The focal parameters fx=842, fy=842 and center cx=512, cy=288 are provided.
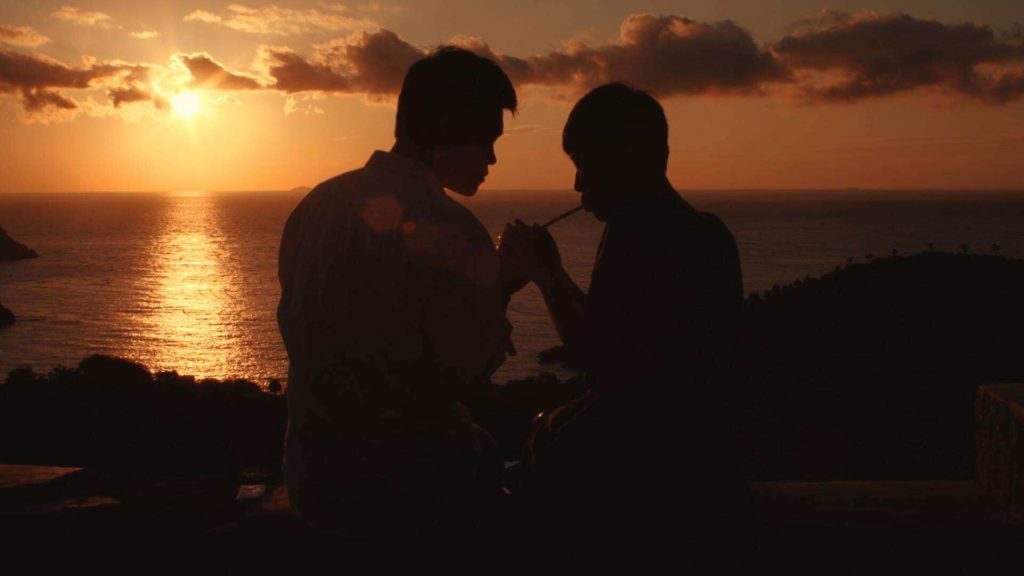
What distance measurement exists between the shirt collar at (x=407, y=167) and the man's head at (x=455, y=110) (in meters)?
0.05

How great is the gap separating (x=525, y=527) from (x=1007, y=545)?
2137 mm

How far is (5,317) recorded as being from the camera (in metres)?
66.9

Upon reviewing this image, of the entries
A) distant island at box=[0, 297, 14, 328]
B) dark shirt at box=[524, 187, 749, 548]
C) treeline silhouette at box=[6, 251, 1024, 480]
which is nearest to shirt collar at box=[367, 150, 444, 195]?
dark shirt at box=[524, 187, 749, 548]

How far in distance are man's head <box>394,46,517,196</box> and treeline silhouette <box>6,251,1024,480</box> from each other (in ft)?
18.1

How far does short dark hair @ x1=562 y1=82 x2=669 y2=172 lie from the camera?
2621 millimetres

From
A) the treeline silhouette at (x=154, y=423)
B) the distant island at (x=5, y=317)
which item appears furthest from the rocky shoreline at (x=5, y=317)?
the treeline silhouette at (x=154, y=423)

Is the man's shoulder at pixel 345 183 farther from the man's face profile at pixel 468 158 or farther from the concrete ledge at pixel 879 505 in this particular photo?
the concrete ledge at pixel 879 505

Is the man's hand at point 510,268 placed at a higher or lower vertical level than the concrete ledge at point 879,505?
A: higher

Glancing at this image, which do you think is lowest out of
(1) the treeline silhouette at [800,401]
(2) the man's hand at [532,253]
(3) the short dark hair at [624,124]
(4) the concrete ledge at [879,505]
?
(1) the treeline silhouette at [800,401]

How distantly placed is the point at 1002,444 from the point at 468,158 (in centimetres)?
299

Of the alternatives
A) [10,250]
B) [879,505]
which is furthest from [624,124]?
[10,250]

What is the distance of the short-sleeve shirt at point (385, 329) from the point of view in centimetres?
220

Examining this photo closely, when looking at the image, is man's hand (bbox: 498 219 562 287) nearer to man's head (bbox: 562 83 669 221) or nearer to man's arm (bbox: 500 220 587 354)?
man's arm (bbox: 500 220 587 354)

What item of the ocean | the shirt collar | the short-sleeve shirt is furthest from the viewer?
the ocean
